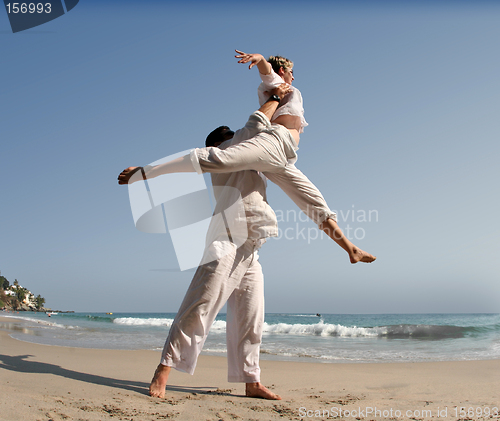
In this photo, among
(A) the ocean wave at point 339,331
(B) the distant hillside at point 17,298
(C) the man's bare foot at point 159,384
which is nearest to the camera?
(C) the man's bare foot at point 159,384

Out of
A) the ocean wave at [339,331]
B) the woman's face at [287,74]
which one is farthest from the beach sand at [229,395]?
the ocean wave at [339,331]

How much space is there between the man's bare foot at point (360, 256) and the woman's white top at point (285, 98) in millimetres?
933

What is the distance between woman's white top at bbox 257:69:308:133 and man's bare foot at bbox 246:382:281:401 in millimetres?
1770

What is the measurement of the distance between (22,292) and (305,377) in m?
72.2

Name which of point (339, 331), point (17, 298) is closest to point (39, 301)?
point (17, 298)

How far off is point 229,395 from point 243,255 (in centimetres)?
96

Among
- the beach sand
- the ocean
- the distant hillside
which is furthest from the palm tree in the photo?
the beach sand

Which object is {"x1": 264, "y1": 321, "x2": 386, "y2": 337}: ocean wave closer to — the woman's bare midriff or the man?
the man

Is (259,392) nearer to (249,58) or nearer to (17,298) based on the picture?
(249,58)

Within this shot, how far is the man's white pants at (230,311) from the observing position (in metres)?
2.27

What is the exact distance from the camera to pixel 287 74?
285cm

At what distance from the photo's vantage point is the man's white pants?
2.27m

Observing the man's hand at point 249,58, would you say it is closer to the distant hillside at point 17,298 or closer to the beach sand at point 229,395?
the beach sand at point 229,395

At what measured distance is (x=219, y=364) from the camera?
449 cm
